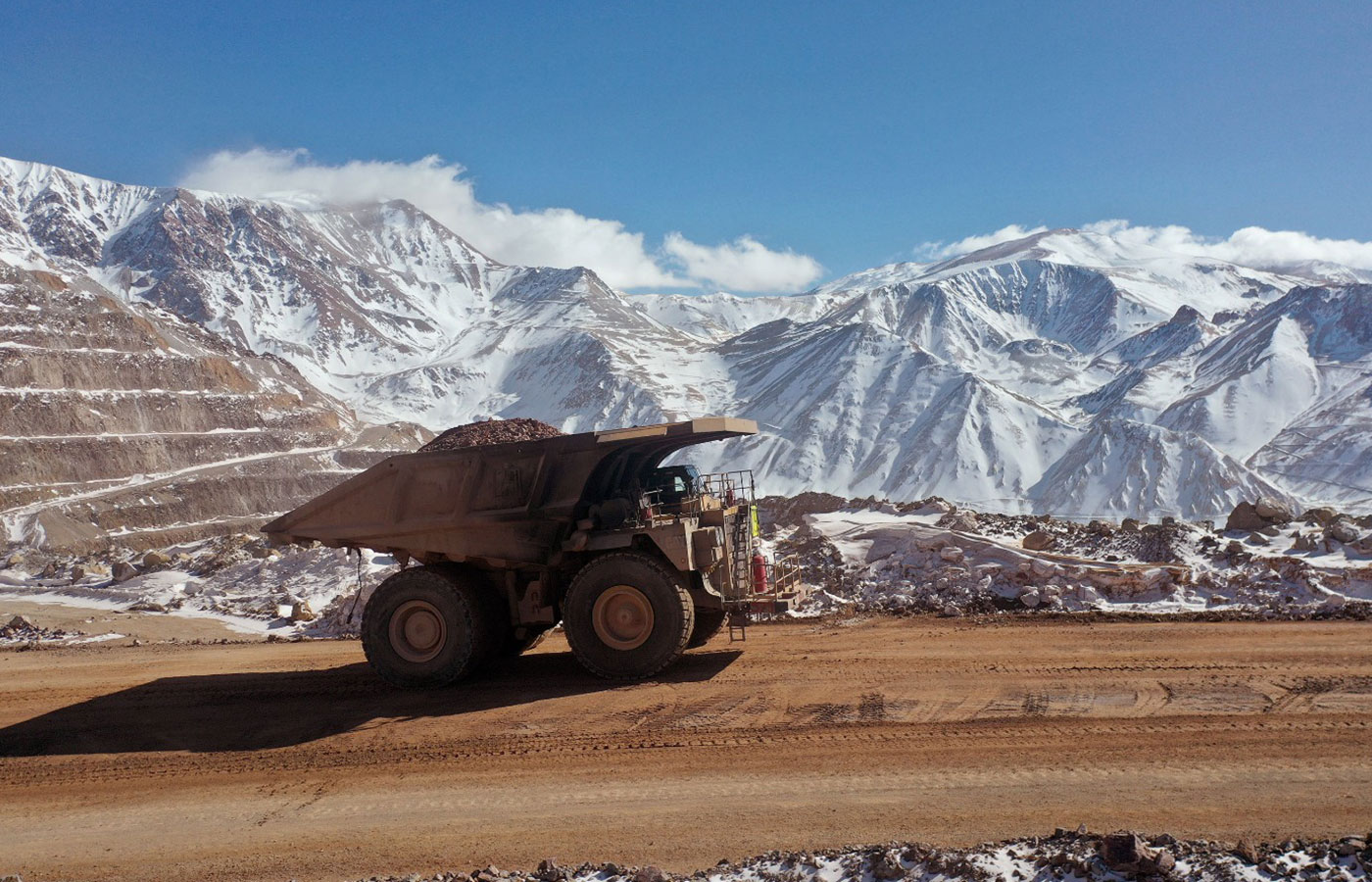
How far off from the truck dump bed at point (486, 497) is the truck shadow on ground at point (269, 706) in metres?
1.19

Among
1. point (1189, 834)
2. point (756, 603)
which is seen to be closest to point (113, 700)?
point (756, 603)

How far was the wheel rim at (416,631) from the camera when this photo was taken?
8.89 meters

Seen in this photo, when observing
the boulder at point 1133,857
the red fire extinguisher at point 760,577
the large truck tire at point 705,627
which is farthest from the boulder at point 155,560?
the boulder at point 1133,857

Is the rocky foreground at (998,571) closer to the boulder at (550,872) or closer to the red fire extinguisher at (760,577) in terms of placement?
the red fire extinguisher at (760,577)

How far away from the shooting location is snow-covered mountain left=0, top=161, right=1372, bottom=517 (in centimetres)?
6381

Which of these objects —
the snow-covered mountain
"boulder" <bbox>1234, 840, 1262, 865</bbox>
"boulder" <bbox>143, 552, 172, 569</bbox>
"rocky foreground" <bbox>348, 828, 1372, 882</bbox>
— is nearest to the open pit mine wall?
"boulder" <bbox>143, 552, 172, 569</bbox>

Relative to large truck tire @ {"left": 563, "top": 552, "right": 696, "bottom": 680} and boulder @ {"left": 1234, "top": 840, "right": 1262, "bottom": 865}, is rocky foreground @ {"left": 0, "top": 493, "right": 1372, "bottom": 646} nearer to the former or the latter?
large truck tire @ {"left": 563, "top": 552, "right": 696, "bottom": 680}

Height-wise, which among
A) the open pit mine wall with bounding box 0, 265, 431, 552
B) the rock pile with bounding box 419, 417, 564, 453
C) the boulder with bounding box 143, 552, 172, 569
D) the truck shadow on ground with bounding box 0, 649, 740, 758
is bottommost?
the truck shadow on ground with bounding box 0, 649, 740, 758

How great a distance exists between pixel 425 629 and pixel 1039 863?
19.8 ft

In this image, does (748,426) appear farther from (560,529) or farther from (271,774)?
(271,774)

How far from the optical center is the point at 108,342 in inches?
2351

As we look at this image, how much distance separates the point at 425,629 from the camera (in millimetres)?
8938

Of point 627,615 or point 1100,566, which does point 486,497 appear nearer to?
point 627,615

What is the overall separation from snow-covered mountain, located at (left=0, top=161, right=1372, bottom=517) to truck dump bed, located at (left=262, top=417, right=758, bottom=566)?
174ft
